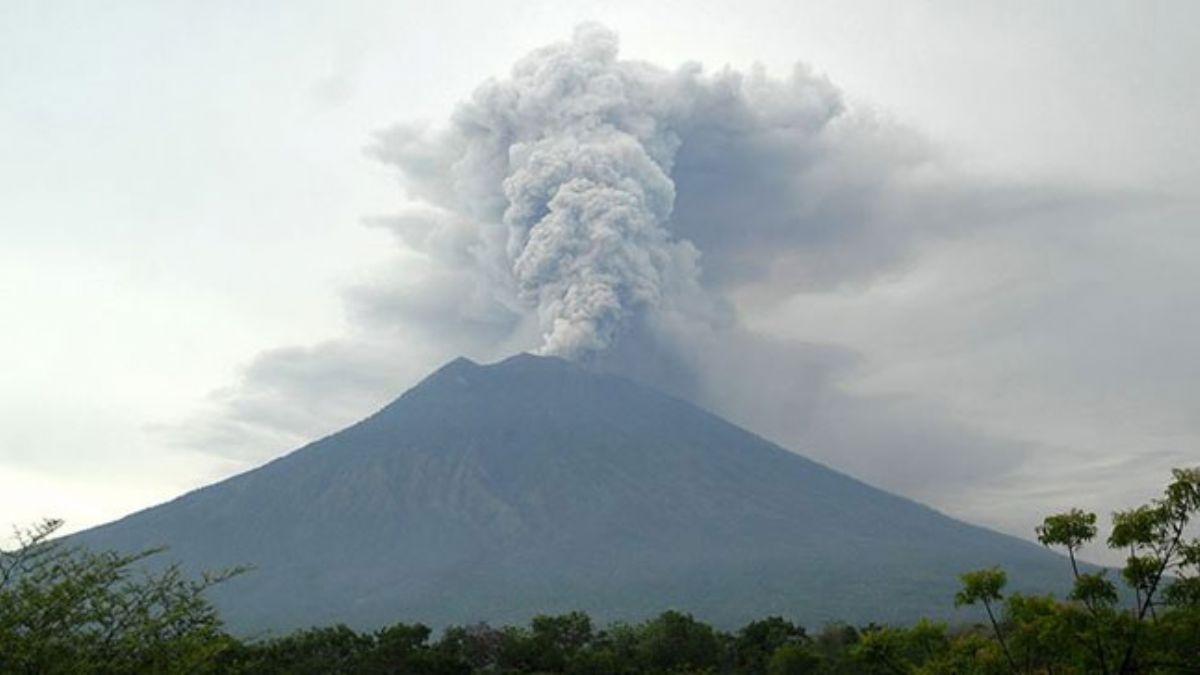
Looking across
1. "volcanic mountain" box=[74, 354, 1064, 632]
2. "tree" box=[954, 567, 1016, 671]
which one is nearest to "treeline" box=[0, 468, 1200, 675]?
"tree" box=[954, 567, 1016, 671]

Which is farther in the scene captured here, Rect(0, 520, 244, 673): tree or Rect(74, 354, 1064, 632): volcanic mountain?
Rect(74, 354, 1064, 632): volcanic mountain

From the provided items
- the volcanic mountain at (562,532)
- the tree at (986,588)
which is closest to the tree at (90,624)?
the tree at (986,588)

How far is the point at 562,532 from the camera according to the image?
165375 mm

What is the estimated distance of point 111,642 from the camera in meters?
16.2

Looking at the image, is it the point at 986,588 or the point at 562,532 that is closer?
the point at 986,588

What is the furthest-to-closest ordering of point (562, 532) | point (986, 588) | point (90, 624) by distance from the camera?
1. point (562, 532)
2. point (90, 624)
3. point (986, 588)

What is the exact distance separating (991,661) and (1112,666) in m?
1.59

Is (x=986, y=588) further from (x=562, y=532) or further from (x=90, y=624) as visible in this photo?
(x=562, y=532)

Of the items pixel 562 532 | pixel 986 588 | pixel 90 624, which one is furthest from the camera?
pixel 562 532

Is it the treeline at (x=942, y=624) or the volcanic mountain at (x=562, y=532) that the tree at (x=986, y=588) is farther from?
the volcanic mountain at (x=562, y=532)

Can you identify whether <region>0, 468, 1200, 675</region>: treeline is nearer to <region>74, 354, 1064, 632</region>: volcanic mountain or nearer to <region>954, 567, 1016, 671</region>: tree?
<region>954, 567, 1016, 671</region>: tree

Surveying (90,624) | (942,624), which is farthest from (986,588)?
(90,624)

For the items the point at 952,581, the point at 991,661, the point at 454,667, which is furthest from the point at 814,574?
the point at 991,661

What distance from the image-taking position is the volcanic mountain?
5241 inches
